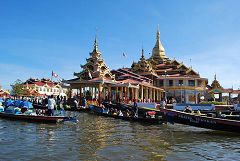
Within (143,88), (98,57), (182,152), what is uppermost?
(98,57)

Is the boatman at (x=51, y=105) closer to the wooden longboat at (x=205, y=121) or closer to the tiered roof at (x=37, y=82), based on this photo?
the wooden longboat at (x=205, y=121)

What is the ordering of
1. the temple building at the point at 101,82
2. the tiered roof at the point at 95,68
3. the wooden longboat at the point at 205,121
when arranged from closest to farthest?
the wooden longboat at the point at 205,121 → the temple building at the point at 101,82 → the tiered roof at the point at 95,68

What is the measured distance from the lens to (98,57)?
47.0m

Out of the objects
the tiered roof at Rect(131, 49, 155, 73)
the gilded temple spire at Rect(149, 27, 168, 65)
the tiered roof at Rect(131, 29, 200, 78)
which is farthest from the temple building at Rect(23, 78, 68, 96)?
the tiered roof at Rect(131, 49, 155, 73)

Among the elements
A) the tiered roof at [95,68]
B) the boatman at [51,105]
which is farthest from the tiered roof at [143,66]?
the boatman at [51,105]

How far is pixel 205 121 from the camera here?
16984mm

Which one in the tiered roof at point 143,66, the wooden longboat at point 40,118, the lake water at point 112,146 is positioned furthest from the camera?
the tiered roof at point 143,66

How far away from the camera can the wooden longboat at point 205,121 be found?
16.2 m

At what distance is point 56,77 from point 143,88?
51.0ft

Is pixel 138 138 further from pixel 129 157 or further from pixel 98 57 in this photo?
pixel 98 57

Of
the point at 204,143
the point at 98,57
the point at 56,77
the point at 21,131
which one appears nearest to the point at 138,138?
the point at 204,143

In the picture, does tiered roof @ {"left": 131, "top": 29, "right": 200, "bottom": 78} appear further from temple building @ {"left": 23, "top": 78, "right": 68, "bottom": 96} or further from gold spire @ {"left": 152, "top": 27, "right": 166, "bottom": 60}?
temple building @ {"left": 23, "top": 78, "right": 68, "bottom": 96}

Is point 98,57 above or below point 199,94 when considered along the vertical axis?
above

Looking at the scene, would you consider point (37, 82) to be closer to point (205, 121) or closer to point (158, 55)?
point (158, 55)
